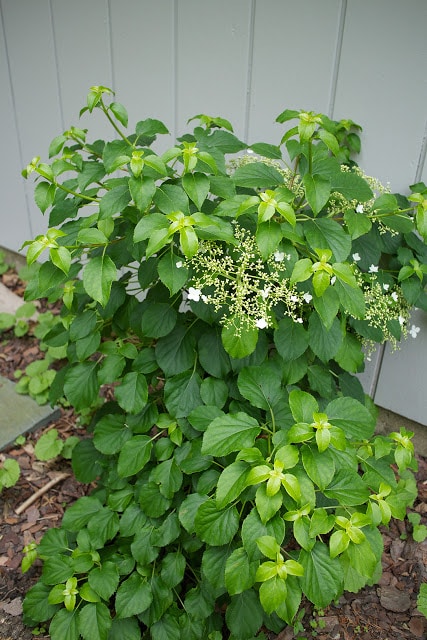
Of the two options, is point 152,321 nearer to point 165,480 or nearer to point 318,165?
point 165,480

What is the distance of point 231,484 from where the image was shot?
109 centimetres

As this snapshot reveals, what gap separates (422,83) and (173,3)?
987 mm

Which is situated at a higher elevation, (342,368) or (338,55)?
(338,55)

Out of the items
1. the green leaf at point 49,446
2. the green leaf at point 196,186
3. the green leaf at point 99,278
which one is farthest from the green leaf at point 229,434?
the green leaf at point 49,446

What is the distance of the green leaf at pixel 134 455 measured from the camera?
140 centimetres

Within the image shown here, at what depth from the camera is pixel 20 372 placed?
7.85 feet

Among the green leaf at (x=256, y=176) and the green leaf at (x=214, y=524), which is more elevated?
the green leaf at (x=256, y=176)

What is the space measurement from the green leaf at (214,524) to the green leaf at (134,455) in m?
0.29

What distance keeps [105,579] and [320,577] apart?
0.60 metres

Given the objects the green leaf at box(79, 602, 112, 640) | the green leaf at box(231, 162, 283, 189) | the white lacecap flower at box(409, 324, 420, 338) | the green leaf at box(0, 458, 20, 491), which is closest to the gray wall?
the white lacecap flower at box(409, 324, 420, 338)

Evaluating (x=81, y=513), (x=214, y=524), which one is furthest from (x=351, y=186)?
(x=81, y=513)

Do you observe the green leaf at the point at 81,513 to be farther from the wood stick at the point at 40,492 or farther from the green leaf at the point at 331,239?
the green leaf at the point at 331,239

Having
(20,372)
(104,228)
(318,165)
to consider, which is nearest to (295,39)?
(318,165)

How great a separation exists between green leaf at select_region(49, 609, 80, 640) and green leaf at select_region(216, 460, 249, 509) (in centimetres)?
62
